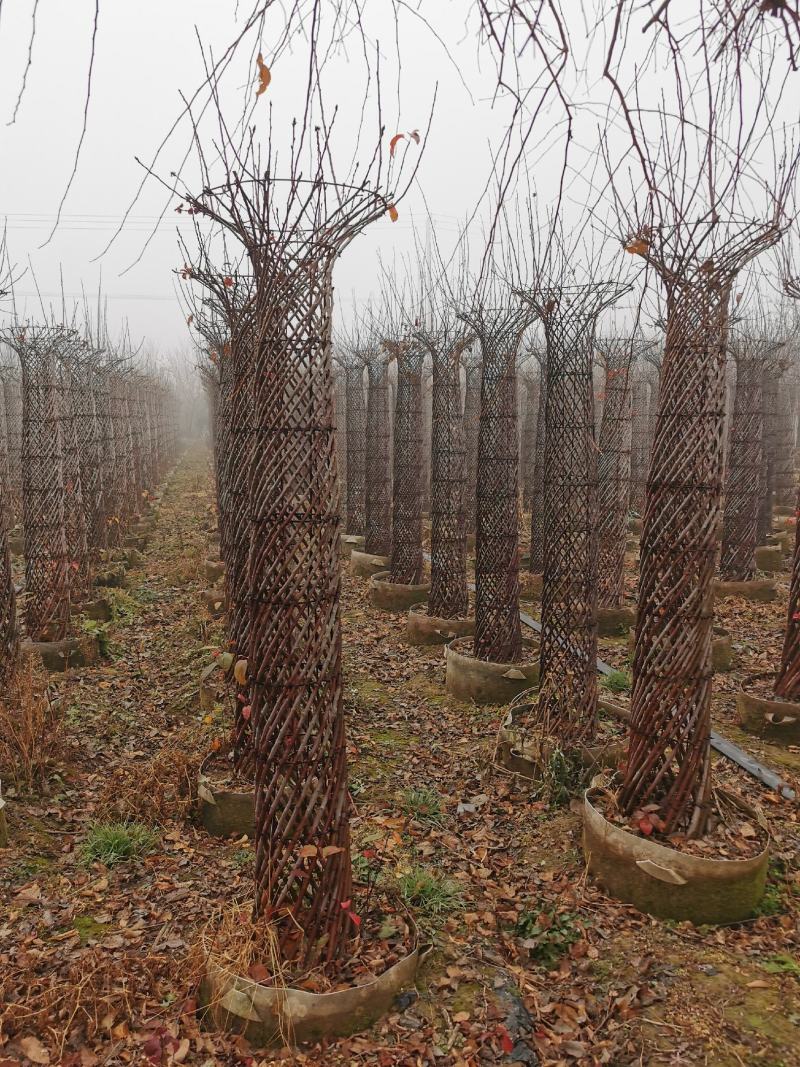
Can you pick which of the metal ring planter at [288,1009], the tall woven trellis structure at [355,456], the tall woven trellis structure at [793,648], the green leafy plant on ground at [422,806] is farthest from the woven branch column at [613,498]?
the metal ring planter at [288,1009]

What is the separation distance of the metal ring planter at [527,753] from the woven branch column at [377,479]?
6728 millimetres

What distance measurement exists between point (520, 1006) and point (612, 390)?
8022 millimetres

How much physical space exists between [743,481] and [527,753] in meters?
6.36

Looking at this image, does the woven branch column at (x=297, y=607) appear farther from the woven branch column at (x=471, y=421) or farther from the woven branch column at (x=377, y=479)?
the woven branch column at (x=471, y=421)

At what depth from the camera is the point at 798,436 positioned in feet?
98.1

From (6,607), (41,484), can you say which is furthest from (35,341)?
(6,607)

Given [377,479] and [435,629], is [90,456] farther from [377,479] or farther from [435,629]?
[435,629]

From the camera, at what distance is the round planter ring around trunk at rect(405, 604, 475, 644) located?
871 cm

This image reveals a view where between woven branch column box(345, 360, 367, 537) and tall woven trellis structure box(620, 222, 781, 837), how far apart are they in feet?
33.2

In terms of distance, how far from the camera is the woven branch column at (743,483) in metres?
10.3

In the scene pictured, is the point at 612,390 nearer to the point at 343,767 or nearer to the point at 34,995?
the point at 343,767

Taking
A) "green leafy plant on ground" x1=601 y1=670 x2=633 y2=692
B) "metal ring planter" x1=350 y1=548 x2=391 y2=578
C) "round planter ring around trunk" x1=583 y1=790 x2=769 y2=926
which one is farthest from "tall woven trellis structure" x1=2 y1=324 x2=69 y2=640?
"round planter ring around trunk" x1=583 y1=790 x2=769 y2=926

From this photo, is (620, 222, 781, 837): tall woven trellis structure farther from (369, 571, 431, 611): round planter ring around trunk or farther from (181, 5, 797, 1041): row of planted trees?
(369, 571, 431, 611): round planter ring around trunk

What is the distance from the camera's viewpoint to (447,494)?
897 centimetres
